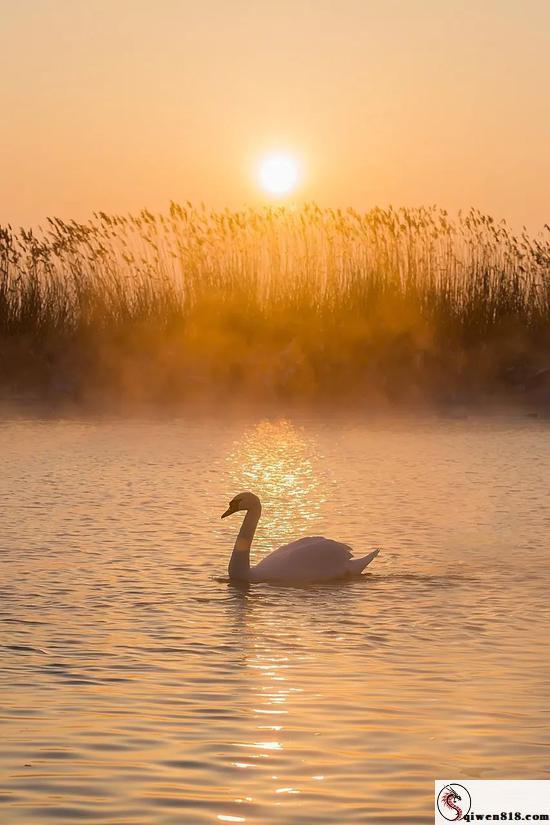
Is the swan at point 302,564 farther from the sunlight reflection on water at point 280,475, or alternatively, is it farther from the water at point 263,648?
the sunlight reflection on water at point 280,475

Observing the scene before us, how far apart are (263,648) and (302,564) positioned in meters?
2.22

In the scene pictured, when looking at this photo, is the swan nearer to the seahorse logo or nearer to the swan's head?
the swan's head

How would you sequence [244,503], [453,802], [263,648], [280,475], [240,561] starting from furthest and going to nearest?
[280,475]
[244,503]
[240,561]
[263,648]
[453,802]

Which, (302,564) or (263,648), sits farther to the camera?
(302,564)

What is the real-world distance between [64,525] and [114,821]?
7.43 metres

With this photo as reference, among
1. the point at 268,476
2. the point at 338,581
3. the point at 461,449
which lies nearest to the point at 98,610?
the point at 338,581

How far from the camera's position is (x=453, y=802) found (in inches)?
208

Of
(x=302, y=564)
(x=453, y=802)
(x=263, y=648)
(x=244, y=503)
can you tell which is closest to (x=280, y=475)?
(x=244, y=503)

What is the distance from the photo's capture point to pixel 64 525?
12.5 m

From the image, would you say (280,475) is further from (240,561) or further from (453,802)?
(453,802)

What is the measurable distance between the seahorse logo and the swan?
486 cm

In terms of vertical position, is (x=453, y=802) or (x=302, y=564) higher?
(x=453, y=802)

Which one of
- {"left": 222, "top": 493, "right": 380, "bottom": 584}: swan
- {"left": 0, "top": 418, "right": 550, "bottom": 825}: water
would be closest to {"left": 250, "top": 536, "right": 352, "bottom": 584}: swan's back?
{"left": 222, "top": 493, "right": 380, "bottom": 584}: swan

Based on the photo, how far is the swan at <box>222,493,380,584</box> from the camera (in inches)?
407
